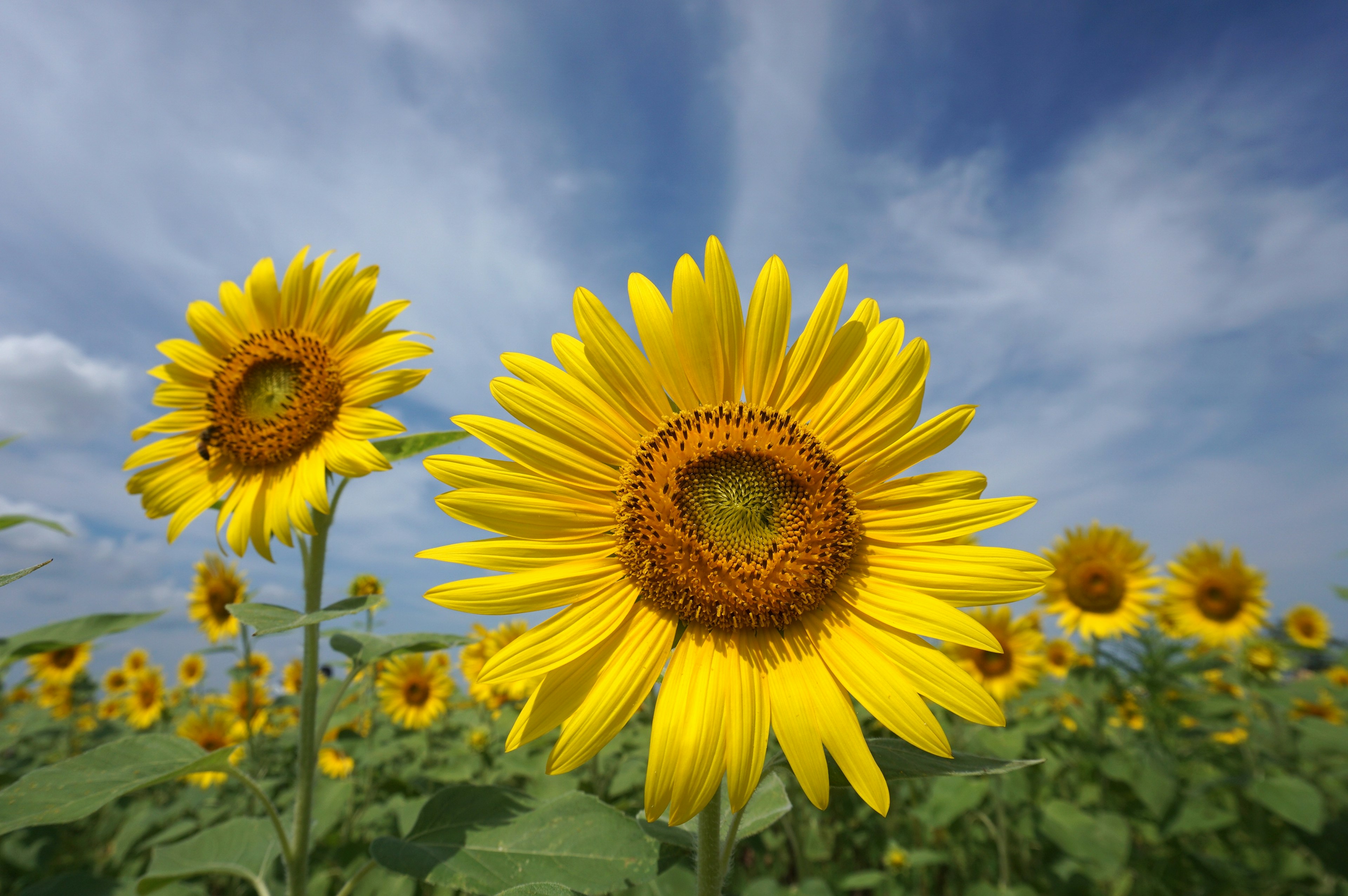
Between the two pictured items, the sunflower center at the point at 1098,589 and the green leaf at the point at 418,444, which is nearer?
the green leaf at the point at 418,444

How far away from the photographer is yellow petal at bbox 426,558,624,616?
63.6 inches

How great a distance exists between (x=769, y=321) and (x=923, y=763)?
3.81ft

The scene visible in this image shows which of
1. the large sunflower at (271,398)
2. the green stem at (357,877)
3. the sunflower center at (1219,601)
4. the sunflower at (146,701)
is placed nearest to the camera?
the green stem at (357,877)

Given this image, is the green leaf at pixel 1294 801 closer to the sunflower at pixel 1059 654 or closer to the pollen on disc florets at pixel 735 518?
the sunflower at pixel 1059 654

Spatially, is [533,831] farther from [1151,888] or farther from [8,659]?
[1151,888]

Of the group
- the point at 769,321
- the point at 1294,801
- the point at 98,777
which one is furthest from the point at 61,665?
the point at 1294,801

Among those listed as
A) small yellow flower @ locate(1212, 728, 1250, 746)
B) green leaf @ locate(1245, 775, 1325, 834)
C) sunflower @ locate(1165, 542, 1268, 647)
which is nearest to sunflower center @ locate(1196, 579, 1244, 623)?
sunflower @ locate(1165, 542, 1268, 647)

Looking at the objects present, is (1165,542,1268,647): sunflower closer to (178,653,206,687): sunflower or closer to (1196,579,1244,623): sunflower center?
(1196,579,1244,623): sunflower center

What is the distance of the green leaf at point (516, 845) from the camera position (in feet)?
5.66

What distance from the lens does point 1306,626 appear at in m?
9.66

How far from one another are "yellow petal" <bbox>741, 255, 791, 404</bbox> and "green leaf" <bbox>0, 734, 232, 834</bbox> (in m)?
1.89

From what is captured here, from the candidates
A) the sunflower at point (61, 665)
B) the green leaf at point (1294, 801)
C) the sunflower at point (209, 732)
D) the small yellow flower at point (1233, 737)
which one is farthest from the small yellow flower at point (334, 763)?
the small yellow flower at point (1233, 737)

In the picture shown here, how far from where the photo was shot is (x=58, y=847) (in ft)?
18.5

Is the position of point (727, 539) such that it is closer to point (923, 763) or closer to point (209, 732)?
point (923, 763)
